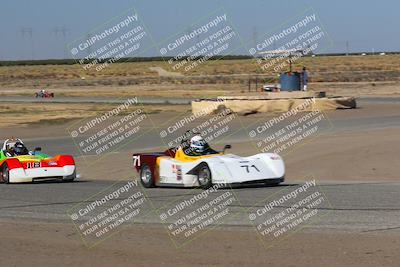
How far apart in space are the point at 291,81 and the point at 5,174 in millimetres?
27212

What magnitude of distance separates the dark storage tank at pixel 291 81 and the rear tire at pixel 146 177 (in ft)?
90.5

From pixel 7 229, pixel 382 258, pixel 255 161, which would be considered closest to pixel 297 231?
pixel 382 258

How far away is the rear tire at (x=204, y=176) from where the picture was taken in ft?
57.6

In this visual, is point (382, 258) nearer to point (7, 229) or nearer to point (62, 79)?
point (7, 229)

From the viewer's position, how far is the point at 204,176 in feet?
58.1

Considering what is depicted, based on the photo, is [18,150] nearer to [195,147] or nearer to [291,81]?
[195,147]

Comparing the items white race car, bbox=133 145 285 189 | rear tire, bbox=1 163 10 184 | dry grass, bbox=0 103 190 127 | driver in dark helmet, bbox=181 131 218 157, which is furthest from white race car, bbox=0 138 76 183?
dry grass, bbox=0 103 190 127

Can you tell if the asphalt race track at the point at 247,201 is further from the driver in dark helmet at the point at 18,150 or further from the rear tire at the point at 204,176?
the driver in dark helmet at the point at 18,150

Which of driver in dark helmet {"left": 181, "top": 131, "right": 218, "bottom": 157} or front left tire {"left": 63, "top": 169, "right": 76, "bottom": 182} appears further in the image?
front left tire {"left": 63, "top": 169, "right": 76, "bottom": 182}

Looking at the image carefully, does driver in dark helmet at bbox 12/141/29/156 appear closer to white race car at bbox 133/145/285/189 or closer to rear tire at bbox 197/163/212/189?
white race car at bbox 133/145/285/189

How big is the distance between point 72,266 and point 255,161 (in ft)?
27.5

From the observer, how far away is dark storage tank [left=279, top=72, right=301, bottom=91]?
4612 cm

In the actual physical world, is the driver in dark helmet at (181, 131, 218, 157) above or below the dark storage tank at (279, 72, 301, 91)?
above

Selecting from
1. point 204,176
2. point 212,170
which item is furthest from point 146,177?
point 212,170
